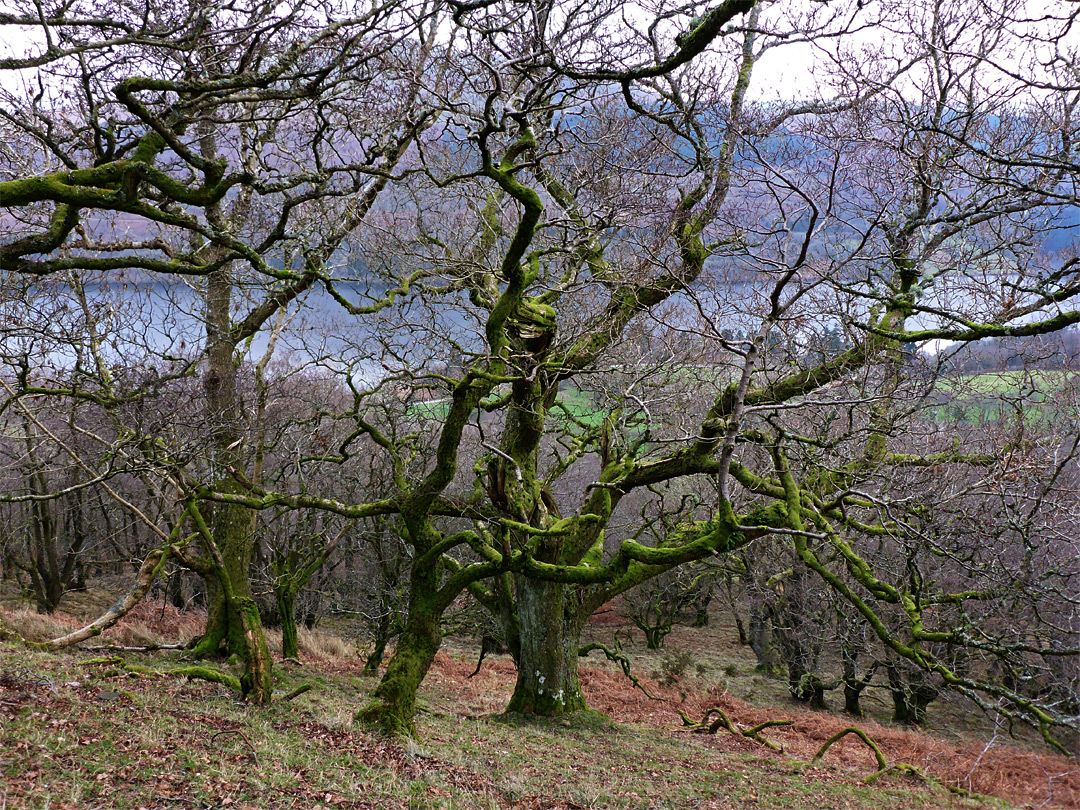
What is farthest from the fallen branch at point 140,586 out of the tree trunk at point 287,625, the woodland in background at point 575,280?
the tree trunk at point 287,625

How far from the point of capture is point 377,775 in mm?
6414

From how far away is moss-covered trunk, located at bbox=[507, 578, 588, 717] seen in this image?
11.3m

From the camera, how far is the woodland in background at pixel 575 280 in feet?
18.1

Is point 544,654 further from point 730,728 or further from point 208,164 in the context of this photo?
point 208,164

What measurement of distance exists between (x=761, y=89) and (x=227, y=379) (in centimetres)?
1021

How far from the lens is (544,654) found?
11.4m

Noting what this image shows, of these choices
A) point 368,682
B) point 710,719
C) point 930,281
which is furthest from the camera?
point 710,719

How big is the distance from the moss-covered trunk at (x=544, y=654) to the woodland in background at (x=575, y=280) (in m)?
0.05

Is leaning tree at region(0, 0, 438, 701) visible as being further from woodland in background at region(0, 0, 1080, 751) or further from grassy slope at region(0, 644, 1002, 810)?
grassy slope at region(0, 644, 1002, 810)

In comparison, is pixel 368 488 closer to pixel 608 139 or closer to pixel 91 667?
pixel 91 667

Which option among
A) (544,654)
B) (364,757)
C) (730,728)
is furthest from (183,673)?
(730,728)

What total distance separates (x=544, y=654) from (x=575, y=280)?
612 cm

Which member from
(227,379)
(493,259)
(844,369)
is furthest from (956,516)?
(227,379)

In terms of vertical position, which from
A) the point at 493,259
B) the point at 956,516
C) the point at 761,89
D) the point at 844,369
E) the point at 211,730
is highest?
the point at 761,89
